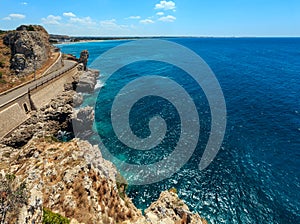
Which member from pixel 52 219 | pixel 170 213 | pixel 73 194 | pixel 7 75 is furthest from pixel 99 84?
pixel 52 219

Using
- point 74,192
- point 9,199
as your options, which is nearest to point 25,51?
point 74,192

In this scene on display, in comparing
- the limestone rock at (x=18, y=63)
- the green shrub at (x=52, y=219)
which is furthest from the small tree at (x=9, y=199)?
the limestone rock at (x=18, y=63)

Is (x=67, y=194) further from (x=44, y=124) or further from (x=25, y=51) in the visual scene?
(x=25, y=51)

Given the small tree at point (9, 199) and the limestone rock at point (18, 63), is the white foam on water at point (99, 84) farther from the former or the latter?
the small tree at point (9, 199)

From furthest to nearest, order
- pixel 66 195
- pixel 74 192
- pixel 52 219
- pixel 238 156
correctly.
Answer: pixel 238 156 < pixel 74 192 < pixel 66 195 < pixel 52 219

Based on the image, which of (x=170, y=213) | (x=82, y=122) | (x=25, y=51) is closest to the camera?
(x=170, y=213)

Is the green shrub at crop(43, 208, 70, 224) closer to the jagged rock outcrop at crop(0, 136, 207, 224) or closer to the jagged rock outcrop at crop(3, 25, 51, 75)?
the jagged rock outcrop at crop(0, 136, 207, 224)

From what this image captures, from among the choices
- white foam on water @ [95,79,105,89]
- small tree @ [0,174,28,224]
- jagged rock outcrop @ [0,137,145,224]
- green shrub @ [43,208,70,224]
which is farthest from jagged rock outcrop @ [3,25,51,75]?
green shrub @ [43,208,70,224]

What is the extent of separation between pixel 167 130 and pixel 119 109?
1610cm

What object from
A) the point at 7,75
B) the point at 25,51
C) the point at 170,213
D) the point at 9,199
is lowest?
the point at 170,213

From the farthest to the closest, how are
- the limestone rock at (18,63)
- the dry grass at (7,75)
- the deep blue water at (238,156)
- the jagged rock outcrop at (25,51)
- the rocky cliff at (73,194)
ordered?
the jagged rock outcrop at (25,51)
the limestone rock at (18,63)
the dry grass at (7,75)
the deep blue water at (238,156)
the rocky cliff at (73,194)

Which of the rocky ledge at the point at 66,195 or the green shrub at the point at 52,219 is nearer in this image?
the rocky ledge at the point at 66,195

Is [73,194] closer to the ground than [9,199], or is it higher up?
closer to the ground

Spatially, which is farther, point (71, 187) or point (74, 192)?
point (71, 187)
